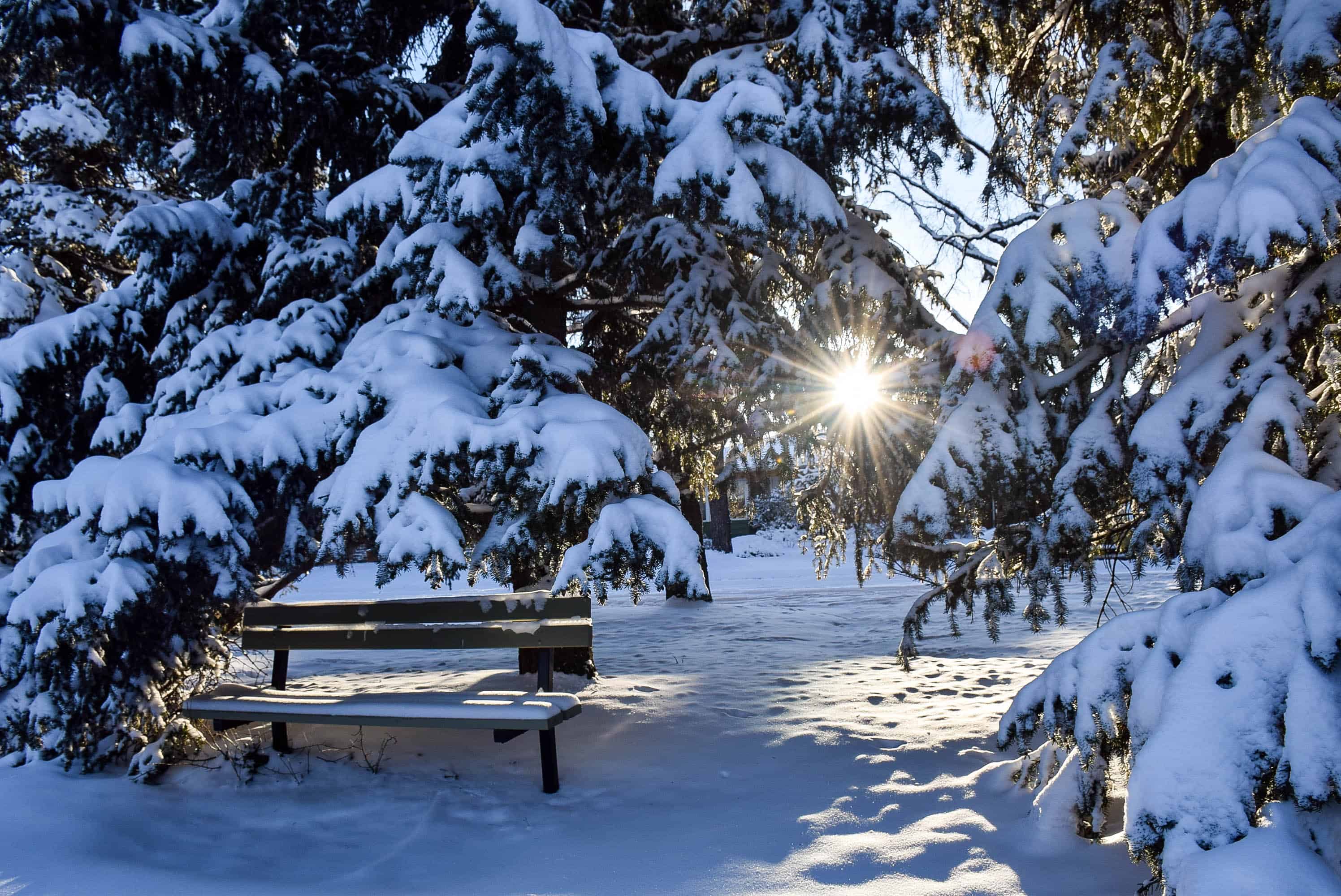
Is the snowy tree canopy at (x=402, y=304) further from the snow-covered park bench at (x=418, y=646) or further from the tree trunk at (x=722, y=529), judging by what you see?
the tree trunk at (x=722, y=529)

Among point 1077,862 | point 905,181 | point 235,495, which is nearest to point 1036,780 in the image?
point 1077,862

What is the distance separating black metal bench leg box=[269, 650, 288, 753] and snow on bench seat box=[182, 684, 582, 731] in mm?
196

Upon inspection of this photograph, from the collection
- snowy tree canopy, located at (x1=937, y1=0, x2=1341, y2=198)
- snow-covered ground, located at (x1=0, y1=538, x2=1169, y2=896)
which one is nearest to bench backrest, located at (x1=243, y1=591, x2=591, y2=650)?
snow-covered ground, located at (x1=0, y1=538, x2=1169, y2=896)

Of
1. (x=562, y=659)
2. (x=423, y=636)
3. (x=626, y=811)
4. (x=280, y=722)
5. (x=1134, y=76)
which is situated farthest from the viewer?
(x=562, y=659)

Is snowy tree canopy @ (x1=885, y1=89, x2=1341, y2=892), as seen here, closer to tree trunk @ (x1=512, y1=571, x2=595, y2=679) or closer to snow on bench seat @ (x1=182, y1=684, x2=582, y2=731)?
snow on bench seat @ (x1=182, y1=684, x2=582, y2=731)

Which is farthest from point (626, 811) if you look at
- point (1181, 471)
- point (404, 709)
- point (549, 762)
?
point (1181, 471)

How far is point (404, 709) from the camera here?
4.18 metres

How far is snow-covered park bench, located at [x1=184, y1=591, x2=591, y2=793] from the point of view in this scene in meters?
4.09

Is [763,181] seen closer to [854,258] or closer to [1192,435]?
[854,258]

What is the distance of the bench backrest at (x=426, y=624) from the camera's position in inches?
179

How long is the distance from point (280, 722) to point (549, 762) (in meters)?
1.66

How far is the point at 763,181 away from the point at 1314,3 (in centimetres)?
242

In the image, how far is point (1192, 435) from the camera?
10.4 ft

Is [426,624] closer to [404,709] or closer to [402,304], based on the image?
[404,709]
